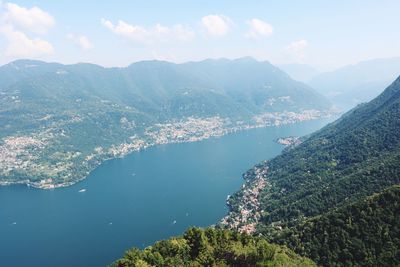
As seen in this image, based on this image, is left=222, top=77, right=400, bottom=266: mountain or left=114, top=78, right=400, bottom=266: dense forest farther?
left=222, top=77, right=400, bottom=266: mountain

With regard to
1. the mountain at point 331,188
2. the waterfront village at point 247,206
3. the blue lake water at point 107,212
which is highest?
the mountain at point 331,188

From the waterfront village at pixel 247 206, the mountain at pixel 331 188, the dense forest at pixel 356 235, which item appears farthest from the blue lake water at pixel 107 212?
the dense forest at pixel 356 235

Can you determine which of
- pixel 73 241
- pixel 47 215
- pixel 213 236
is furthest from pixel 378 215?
pixel 47 215

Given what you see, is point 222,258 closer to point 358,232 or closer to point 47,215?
point 358,232

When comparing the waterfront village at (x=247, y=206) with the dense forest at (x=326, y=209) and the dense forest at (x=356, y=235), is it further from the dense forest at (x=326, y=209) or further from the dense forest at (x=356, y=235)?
the dense forest at (x=356, y=235)

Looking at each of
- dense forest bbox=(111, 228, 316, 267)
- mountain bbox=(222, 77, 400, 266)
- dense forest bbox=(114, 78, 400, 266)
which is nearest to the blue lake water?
mountain bbox=(222, 77, 400, 266)

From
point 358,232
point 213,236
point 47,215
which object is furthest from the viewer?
point 47,215

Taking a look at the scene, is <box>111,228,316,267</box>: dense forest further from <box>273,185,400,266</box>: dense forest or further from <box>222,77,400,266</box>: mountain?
<box>222,77,400,266</box>: mountain
